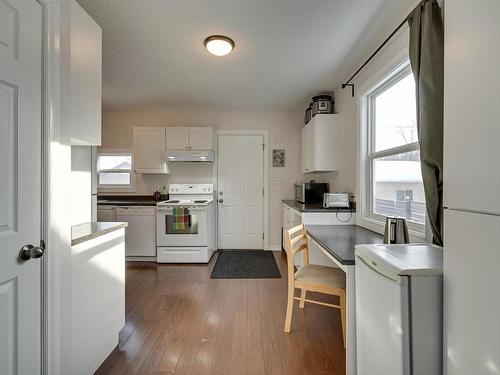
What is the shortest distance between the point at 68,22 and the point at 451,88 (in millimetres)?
1799

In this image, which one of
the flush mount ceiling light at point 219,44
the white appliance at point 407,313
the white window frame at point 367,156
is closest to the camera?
the white appliance at point 407,313

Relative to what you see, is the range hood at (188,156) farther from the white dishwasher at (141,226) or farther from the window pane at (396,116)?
the window pane at (396,116)

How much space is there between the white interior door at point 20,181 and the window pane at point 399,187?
2.33m

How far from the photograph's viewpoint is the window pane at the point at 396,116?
6.56 feet

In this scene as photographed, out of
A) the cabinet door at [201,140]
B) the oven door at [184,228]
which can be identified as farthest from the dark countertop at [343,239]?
the cabinet door at [201,140]

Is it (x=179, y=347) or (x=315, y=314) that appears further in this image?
(x=315, y=314)

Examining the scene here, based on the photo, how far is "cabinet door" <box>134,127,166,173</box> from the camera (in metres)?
4.14

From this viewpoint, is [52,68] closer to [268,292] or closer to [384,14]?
[384,14]

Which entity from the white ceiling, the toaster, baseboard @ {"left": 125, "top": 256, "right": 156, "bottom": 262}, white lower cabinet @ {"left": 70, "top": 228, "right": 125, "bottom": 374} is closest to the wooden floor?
white lower cabinet @ {"left": 70, "top": 228, "right": 125, "bottom": 374}

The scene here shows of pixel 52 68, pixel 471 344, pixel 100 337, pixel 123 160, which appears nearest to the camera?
pixel 471 344

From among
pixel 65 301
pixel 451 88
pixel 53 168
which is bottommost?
pixel 65 301

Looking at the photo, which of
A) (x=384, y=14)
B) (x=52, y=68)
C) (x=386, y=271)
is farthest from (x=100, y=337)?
(x=384, y=14)

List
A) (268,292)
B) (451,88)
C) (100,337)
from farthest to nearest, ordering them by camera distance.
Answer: (268,292)
(100,337)
(451,88)

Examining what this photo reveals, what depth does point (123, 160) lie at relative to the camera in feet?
14.9
